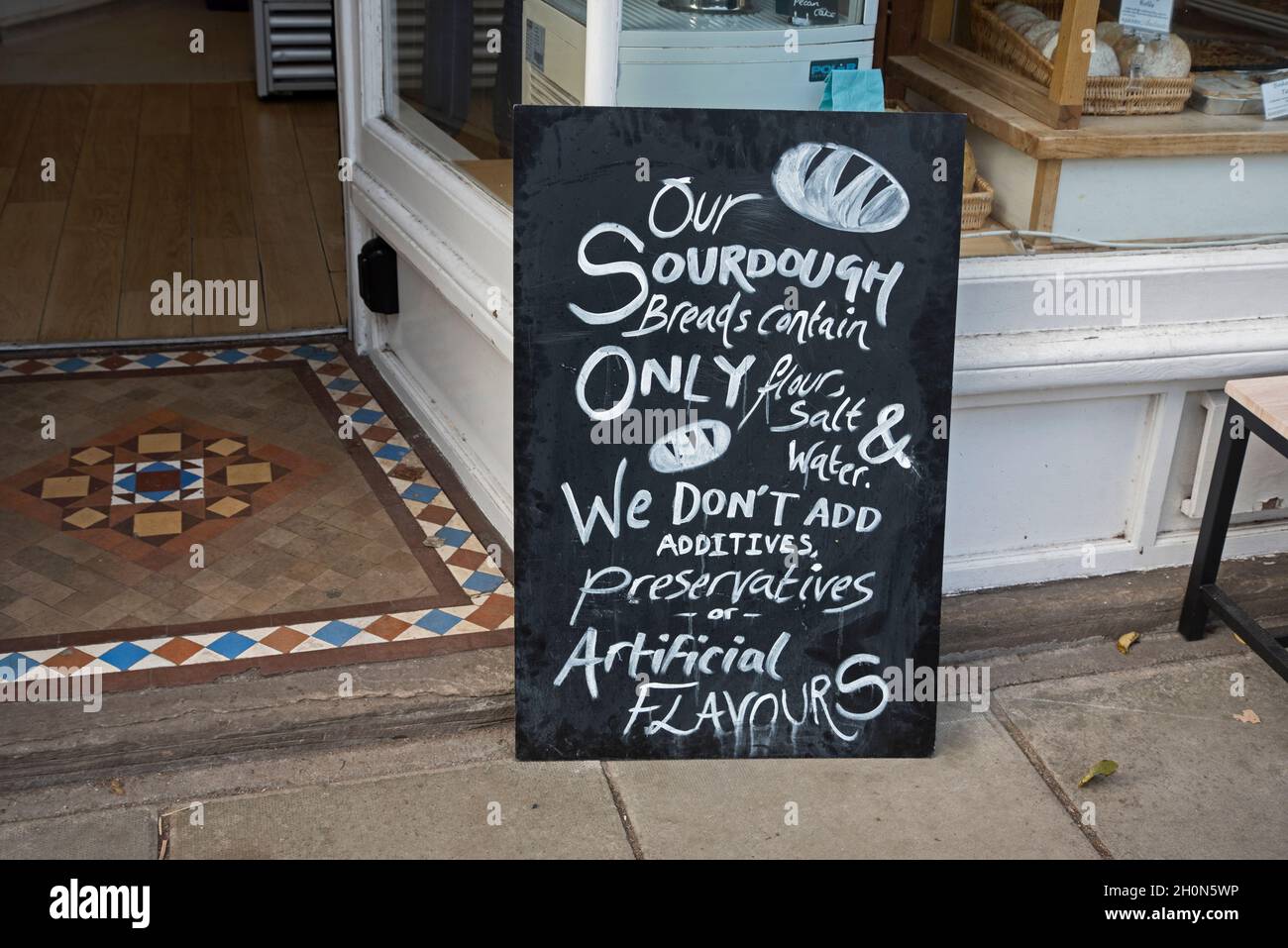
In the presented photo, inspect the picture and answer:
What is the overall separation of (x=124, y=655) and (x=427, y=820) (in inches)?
29.3

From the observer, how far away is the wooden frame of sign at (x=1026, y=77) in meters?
2.77

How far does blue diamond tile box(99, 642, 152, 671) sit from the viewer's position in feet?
8.66

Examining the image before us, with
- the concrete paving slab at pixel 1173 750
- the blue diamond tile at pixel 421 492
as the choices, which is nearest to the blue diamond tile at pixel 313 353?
the blue diamond tile at pixel 421 492

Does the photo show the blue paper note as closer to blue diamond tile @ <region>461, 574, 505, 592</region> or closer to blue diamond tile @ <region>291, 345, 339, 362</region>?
blue diamond tile @ <region>461, 574, 505, 592</region>

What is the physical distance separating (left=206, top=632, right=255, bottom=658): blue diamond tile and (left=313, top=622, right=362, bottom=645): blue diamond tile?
14cm

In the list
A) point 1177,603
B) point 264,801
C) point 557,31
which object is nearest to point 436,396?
point 557,31

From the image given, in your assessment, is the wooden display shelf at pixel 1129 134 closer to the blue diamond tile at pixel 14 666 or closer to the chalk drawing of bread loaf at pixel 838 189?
the chalk drawing of bread loaf at pixel 838 189

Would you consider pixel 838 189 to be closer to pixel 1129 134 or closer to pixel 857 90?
pixel 857 90

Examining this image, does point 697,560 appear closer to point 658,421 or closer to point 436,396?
point 658,421

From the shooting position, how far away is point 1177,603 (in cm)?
306

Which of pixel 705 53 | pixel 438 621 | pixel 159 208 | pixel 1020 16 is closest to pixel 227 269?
pixel 159 208

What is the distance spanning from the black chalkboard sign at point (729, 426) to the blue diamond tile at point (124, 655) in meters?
0.79

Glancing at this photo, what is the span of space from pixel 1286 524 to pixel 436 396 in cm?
215

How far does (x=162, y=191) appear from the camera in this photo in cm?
540
